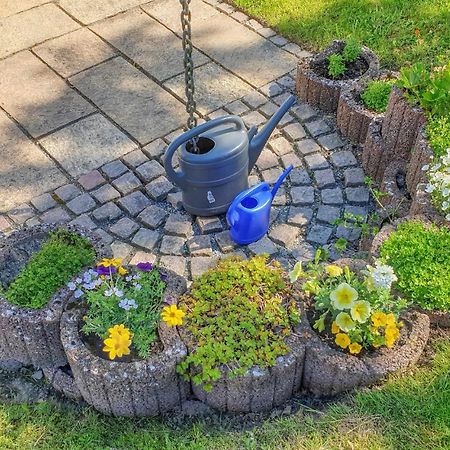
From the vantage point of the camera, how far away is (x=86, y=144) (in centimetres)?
486

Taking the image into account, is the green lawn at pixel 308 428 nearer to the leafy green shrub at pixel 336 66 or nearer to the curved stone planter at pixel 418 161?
the curved stone planter at pixel 418 161

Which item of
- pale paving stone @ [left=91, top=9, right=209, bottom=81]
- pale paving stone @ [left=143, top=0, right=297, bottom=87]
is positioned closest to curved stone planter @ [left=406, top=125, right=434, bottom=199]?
pale paving stone @ [left=143, top=0, right=297, bottom=87]

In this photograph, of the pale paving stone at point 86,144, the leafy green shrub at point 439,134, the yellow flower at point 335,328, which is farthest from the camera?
the pale paving stone at point 86,144

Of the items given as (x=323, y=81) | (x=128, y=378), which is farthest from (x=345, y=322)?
(x=323, y=81)

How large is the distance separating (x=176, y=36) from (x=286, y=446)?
3.97 metres

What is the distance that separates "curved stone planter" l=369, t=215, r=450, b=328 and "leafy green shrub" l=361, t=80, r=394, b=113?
4.07 ft

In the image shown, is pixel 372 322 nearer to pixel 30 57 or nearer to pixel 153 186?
pixel 153 186

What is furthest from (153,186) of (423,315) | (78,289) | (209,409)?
(423,315)

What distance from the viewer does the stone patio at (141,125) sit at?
4277 millimetres

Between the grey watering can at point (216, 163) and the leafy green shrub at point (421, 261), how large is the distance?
1.07 metres

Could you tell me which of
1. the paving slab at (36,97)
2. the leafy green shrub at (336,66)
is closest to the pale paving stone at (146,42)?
the paving slab at (36,97)

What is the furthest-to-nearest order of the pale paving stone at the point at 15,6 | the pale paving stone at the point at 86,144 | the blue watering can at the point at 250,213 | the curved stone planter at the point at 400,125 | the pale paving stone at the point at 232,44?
the pale paving stone at the point at 15,6 → the pale paving stone at the point at 232,44 → the pale paving stone at the point at 86,144 → the curved stone planter at the point at 400,125 → the blue watering can at the point at 250,213

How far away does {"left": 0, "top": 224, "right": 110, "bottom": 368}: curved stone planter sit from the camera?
3.22 meters

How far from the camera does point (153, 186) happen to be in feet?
14.9
